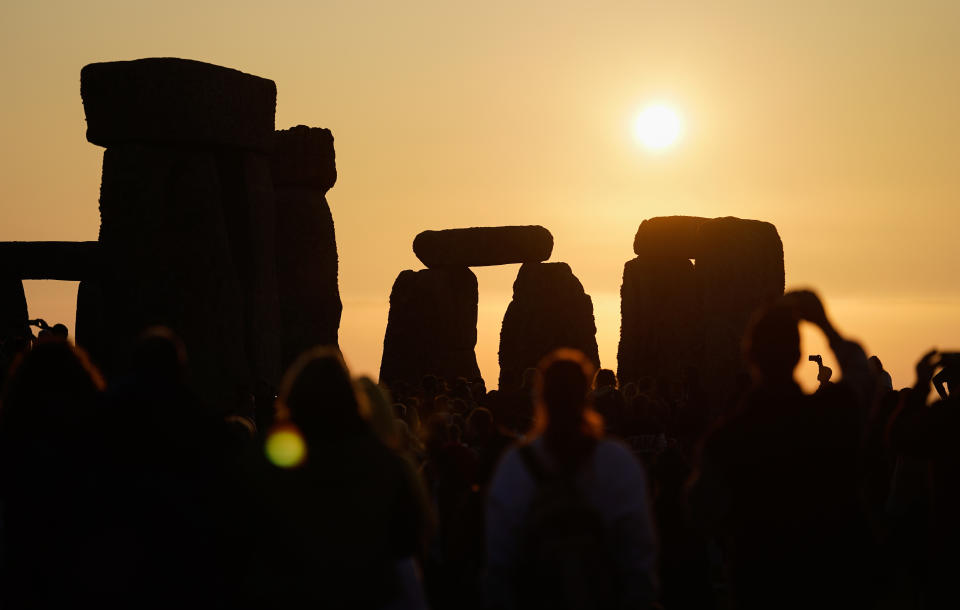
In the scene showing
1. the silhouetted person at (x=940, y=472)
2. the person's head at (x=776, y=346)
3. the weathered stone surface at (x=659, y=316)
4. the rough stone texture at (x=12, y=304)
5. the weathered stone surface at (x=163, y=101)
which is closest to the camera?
the person's head at (x=776, y=346)

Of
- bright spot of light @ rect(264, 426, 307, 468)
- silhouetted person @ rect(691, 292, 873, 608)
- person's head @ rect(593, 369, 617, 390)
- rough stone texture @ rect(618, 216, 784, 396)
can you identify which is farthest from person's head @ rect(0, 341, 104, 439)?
rough stone texture @ rect(618, 216, 784, 396)

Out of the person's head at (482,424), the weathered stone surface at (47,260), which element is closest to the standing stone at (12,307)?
the weathered stone surface at (47,260)

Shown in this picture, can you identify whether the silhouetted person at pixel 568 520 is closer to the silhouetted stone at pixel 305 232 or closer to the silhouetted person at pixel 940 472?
the silhouetted person at pixel 940 472

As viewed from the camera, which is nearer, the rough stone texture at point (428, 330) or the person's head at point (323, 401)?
the person's head at point (323, 401)

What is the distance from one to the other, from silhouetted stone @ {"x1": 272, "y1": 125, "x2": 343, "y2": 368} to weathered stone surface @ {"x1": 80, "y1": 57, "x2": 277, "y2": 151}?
25.7ft

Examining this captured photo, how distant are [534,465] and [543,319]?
18.8 m

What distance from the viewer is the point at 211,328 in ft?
41.3

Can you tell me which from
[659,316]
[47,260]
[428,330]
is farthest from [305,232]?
[659,316]

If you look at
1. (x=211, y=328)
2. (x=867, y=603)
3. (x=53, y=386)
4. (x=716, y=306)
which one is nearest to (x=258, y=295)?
(x=211, y=328)

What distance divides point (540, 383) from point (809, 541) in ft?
2.80

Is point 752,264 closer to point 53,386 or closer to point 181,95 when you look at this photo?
point 181,95

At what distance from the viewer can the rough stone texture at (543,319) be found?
887 inches

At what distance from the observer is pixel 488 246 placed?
23000 millimetres

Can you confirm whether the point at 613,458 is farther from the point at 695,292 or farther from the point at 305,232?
the point at 695,292
